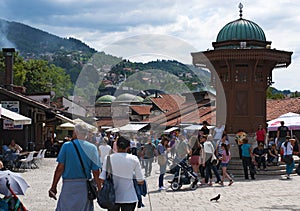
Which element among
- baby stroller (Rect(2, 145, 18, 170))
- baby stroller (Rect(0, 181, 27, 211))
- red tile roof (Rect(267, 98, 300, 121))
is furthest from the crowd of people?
red tile roof (Rect(267, 98, 300, 121))

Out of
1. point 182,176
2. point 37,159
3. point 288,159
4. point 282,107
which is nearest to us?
point 182,176

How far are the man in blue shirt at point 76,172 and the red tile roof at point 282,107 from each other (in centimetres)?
3818

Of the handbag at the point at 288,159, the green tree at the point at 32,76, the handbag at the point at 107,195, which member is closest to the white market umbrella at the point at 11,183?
the handbag at the point at 107,195

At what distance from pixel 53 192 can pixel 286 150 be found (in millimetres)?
14279

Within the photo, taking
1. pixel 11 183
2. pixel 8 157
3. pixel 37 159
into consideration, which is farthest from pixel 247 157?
pixel 11 183

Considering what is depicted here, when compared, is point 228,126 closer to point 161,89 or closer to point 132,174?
point 161,89

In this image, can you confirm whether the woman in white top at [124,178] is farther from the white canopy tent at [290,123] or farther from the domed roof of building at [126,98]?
the white canopy tent at [290,123]

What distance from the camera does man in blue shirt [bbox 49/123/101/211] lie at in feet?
26.5

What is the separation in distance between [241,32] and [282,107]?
24263 millimetres

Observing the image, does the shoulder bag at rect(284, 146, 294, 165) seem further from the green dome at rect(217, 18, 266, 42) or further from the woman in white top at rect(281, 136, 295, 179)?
the green dome at rect(217, 18, 266, 42)

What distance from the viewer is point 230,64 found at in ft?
82.1

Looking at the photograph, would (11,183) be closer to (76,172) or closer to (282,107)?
(76,172)

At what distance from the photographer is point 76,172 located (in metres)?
8.20

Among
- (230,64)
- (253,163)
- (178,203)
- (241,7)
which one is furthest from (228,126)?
(178,203)
